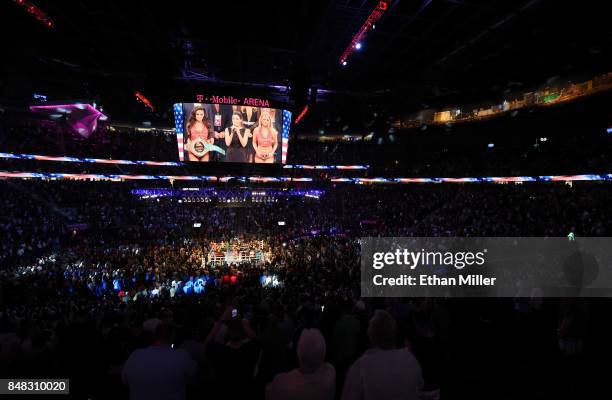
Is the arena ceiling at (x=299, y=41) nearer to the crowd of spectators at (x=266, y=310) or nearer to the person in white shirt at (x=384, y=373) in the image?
the crowd of spectators at (x=266, y=310)

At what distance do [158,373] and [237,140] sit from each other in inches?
646

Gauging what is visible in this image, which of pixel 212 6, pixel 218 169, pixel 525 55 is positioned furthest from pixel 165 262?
pixel 525 55

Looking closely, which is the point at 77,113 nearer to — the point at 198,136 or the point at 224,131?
the point at 198,136

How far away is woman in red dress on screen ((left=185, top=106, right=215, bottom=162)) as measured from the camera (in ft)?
57.1

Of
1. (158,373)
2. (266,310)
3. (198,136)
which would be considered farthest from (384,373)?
(198,136)

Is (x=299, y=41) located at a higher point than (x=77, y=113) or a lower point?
higher

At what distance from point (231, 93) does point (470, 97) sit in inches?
745

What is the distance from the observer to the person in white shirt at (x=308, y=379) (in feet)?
5.80

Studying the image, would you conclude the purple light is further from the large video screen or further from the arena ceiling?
the large video screen

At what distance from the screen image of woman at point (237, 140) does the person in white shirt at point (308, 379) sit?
16.7m

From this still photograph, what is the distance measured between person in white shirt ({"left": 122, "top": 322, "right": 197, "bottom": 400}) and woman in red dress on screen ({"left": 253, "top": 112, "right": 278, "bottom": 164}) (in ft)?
53.3
